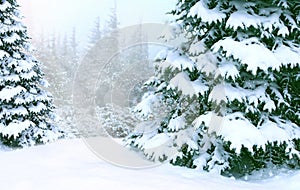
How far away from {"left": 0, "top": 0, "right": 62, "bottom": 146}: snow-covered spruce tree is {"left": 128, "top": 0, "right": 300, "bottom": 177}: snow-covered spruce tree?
6.63 metres

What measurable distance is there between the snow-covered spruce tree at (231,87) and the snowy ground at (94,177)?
539mm

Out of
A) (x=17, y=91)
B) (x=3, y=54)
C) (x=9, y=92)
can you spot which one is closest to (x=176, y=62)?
(x=17, y=91)

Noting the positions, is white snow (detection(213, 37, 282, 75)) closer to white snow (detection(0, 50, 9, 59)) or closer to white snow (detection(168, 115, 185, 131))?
white snow (detection(168, 115, 185, 131))

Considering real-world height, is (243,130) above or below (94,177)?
above

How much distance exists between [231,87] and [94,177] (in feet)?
10.1

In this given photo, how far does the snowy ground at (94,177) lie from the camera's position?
4.81 m

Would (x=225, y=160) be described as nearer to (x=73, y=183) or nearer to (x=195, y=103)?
(x=195, y=103)

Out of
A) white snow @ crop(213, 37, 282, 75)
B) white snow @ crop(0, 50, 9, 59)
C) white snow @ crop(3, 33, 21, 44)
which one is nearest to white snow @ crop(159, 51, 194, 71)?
white snow @ crop(213, 37, 282, 75)

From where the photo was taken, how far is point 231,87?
636 centimetres

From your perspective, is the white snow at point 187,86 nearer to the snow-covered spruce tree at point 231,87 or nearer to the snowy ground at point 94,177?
the snow-covered spruce tree at point 231,87

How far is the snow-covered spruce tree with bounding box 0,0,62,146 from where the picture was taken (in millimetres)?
11953

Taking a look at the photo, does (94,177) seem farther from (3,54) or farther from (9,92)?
(3,54)

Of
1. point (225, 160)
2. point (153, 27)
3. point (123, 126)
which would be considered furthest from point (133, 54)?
point (225, 160)

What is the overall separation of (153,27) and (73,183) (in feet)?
14.2
